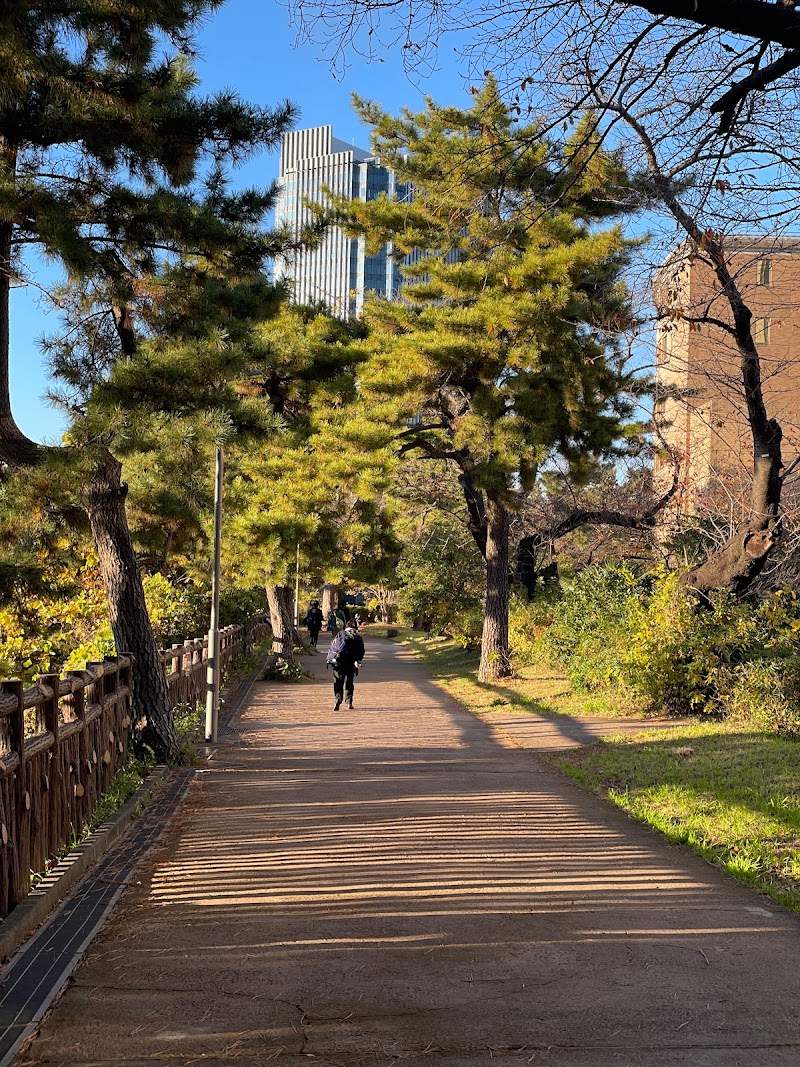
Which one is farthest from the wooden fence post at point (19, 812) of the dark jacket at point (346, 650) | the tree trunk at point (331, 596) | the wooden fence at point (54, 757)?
the tree trunk at point (331, 596)

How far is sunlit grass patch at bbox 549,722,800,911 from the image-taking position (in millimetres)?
7500

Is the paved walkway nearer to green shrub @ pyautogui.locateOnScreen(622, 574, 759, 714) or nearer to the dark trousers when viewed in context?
green shrub @ pyautogui.locateOnScreen(622, 574, 759, 714)

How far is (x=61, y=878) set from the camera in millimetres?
6566

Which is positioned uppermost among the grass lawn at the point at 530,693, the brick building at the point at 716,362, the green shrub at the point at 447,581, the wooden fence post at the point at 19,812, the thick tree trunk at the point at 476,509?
the brick building at the point at 716,362

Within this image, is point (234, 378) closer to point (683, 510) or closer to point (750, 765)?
point (750, 765)

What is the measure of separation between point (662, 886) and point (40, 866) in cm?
393

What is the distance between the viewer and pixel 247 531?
2570 centimetres

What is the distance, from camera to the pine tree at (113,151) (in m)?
8.45

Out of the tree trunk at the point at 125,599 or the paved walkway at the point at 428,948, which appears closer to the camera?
the paved walkway at the point at 428,948

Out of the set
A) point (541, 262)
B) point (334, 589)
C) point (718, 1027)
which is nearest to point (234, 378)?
point (718, 1027)

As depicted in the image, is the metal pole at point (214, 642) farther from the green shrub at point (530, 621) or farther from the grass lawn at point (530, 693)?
the green shrub at point (530, 621)

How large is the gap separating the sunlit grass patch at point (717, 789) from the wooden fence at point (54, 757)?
14.9 feet

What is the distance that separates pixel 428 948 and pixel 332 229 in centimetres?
1047

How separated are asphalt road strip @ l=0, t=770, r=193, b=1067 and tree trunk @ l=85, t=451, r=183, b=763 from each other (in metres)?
3.28
